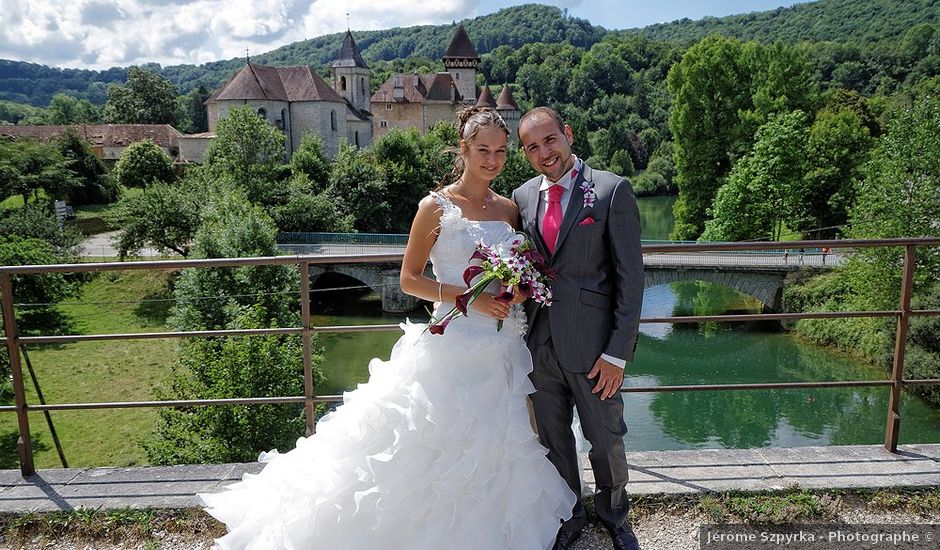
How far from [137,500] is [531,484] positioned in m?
2.11

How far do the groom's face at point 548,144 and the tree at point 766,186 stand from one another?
2899 centimetres

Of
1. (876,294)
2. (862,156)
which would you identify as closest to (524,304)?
(876,294)

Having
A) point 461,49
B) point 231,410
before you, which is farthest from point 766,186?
point 461,49

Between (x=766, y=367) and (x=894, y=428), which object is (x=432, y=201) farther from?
(x=766, y=367)

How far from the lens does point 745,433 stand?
56.1ft

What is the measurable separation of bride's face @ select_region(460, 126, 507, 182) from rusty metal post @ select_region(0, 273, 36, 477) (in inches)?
98.2

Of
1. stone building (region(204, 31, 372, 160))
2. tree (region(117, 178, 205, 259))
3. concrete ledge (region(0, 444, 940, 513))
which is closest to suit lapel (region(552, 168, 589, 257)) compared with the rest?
concrete ledge (region(0, 444, 940, 513))

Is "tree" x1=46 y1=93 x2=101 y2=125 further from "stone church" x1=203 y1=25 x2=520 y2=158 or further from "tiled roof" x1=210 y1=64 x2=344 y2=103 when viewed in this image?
"tiled roof" x1=210 y1=64 x2=344 y2=103

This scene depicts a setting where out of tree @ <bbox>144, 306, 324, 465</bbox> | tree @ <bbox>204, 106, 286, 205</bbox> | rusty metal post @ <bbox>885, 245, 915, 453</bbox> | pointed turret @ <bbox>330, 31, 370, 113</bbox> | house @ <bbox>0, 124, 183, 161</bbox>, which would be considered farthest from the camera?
pointed turret @ <bbox>330, 31, 370, 113</bbox>

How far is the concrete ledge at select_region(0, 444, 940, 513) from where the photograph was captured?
11.0 ft

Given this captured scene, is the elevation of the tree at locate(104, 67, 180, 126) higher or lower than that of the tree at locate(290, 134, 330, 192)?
higher

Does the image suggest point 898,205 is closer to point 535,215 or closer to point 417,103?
point 535,215

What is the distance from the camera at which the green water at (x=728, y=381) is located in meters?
16.7

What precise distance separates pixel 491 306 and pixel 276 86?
59359 mm
